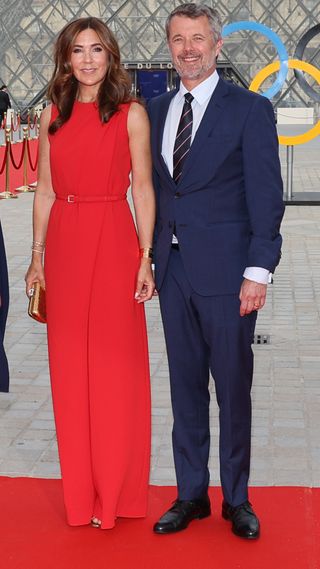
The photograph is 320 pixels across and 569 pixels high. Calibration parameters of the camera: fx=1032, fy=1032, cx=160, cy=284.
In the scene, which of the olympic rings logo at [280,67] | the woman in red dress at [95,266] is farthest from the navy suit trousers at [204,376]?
the olympic rings logo at [280,67]

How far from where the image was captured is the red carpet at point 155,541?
3.25 meters

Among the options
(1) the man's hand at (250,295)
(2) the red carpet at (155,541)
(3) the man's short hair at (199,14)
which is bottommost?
(2) the red carpet at (155,541)

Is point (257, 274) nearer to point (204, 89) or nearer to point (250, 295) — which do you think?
point (250, 295)

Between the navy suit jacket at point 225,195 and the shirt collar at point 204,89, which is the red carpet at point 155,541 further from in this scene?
the shirt collar at point 204,89

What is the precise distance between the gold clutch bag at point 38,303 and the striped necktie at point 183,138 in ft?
2.02

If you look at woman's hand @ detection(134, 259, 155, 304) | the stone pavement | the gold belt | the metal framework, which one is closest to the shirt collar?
the gold belt

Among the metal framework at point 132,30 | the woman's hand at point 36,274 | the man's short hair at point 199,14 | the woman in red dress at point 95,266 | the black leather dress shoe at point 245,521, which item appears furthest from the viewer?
the metal framework at point 132,30

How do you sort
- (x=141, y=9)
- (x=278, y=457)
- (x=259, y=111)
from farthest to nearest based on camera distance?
(x=141, y=9) → (x=278, y=457) → (x=259, y=111)

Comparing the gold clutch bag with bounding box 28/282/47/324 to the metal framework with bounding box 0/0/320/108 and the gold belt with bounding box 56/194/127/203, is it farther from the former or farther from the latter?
the metal framework with bounding box 0/0/320/108

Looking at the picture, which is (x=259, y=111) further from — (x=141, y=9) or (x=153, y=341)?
(x=141, y=9)

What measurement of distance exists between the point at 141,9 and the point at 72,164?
45583mm

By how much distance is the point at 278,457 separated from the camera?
4340mm

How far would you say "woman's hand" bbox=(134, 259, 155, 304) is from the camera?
338cm

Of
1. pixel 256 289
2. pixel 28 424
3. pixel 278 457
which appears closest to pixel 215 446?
pixel 278 457
